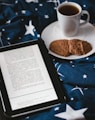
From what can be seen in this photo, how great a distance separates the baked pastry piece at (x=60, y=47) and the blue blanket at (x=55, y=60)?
0.08 feet

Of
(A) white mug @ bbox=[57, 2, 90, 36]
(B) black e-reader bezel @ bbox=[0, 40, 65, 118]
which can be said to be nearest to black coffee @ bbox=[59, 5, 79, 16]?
(A) white mug @ bbox=[57, 2, 90, 36]

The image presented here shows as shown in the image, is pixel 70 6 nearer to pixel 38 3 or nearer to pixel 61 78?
pixel 38 3

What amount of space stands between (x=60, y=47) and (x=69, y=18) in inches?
3.5

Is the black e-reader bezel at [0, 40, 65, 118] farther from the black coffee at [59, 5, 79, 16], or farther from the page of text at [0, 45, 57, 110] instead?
the black coffee at [59, 5, 79, 16]

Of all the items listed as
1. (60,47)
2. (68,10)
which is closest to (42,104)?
(60,47)

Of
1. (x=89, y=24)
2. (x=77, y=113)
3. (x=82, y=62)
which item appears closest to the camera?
(x=77, y=113)

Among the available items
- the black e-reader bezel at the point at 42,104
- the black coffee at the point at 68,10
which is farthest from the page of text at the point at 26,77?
the black coffee at the point at 68,10

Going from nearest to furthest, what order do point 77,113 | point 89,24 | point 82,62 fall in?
point 77,113 < point 82,62 < point 89,24

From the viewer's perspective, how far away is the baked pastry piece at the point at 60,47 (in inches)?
31.1

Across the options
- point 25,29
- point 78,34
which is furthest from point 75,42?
point 25,29

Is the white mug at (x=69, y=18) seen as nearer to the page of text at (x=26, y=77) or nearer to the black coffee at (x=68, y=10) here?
the black coffee at (x=68, y=10)

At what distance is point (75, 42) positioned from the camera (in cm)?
81

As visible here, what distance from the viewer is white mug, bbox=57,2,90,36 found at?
805 millimetres

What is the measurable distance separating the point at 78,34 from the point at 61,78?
18cm
